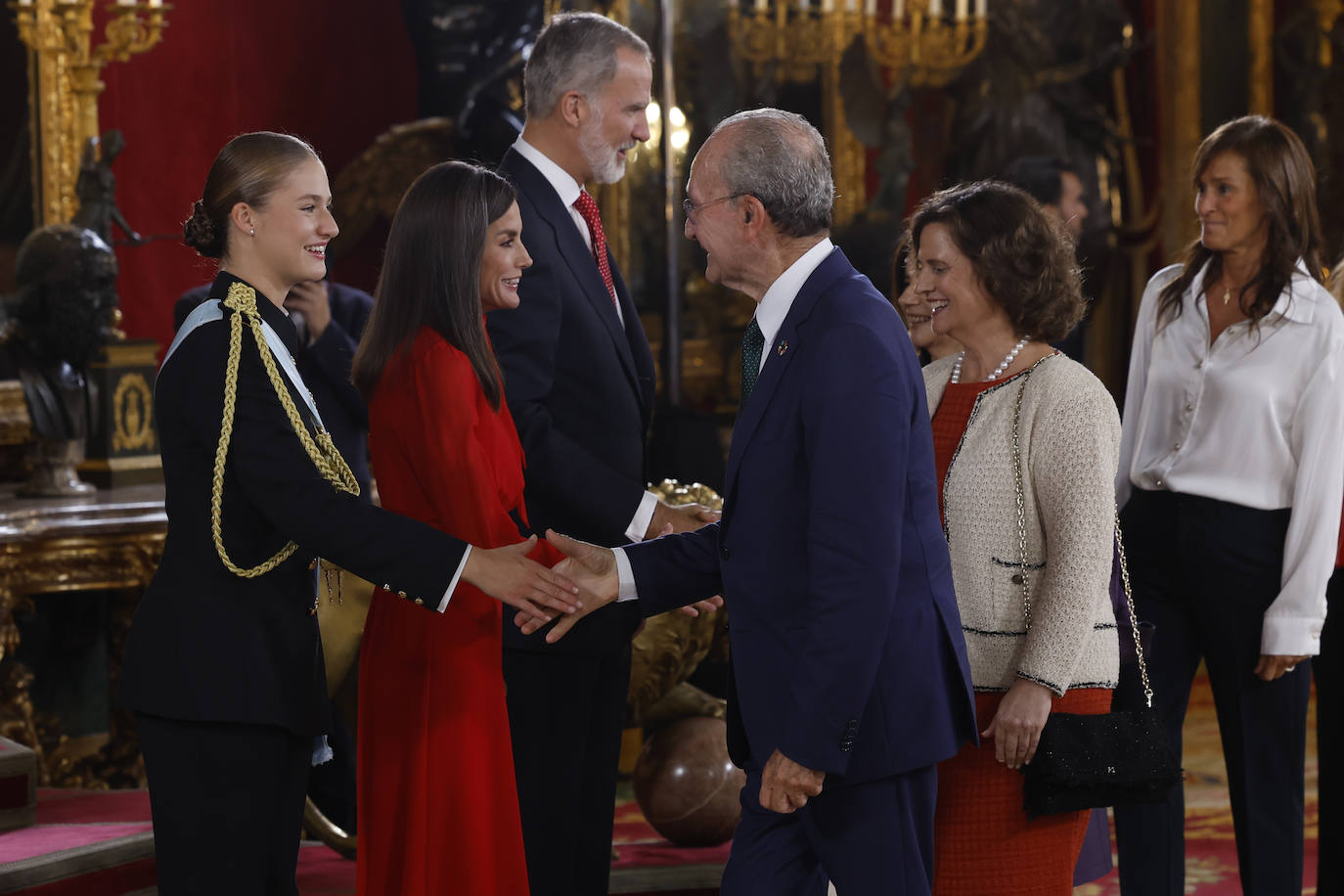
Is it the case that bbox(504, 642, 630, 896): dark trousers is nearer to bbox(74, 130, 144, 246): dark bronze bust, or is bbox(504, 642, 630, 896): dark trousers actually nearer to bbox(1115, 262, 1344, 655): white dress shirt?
bbox(1115, 262, 1344, 655): white dress shirt

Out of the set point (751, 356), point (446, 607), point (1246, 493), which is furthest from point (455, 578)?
point (1246, 493)

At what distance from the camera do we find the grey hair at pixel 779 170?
2213 millimetres

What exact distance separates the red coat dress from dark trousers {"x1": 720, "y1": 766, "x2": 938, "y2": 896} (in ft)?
1.72

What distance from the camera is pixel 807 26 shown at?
7.30m

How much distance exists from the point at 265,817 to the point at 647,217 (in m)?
4.63

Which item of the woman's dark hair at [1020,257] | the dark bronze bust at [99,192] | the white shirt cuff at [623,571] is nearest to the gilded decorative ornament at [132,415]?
the dark bronze bust at [99,192]

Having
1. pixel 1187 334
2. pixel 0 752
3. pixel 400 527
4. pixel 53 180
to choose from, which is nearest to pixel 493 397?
pixel 400 527

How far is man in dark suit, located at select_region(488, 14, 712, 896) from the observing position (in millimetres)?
2836

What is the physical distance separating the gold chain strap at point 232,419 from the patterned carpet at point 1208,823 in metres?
2.17

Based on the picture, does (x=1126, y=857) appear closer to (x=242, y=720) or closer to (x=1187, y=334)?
(x=1187, y=334)

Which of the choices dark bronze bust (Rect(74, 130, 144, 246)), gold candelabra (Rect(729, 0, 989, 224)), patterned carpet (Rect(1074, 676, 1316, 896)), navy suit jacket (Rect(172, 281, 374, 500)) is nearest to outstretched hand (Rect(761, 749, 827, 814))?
patterned carpet (Rect(1074, 676, 1316, 896))

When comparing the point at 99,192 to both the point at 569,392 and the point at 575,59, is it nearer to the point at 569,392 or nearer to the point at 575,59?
the point at 575,59

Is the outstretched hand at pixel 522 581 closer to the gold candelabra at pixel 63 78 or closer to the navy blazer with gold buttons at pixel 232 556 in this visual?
the navy blazer with gold buttons at pixel 232 556

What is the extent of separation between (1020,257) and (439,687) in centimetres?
118
